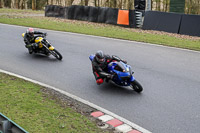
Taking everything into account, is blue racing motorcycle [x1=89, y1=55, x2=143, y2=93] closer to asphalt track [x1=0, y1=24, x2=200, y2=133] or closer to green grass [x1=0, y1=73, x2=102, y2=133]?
asphalt track [x1=0, y1=24, x2=200, y2=133]

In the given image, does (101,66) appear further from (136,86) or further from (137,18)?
(137,18)

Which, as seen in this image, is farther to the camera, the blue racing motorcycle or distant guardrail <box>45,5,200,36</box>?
distant guardrail <box>45,5,200,36</box>

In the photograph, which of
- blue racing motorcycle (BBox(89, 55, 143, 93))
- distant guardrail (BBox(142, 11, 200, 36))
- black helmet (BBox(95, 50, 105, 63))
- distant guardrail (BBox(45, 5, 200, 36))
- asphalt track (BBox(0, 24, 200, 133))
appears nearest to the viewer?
asphalt track (BBox(0, 24, 200, 133))

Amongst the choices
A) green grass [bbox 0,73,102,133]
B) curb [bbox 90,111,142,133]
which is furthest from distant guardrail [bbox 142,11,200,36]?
curb [bbox 90,111,142,133]

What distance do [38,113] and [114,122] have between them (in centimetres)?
193

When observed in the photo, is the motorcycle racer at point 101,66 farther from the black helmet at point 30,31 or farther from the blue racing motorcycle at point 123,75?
the black helmet at point 30,31

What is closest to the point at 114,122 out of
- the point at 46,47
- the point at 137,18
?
the point at 46,47

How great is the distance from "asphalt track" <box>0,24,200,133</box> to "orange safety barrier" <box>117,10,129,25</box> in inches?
252

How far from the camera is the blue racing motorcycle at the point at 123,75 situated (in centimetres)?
810

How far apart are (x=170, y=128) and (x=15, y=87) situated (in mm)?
4870

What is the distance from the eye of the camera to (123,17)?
22.2 metres

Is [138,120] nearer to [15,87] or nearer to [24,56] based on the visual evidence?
[15,87]

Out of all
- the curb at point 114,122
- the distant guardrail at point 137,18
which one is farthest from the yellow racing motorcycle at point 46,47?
the distant guardrail at point 137,18

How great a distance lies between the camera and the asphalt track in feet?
22.7
